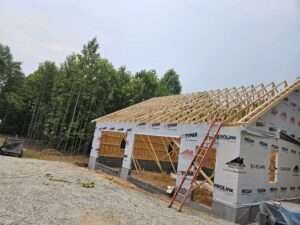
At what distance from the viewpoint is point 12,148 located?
1398cm

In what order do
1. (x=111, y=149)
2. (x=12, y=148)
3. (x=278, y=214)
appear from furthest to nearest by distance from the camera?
(x=111, y=149), (x=12, y=148), (x=278, y=214)

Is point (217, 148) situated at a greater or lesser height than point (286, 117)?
lesser

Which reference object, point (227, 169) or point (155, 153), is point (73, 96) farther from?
point (227, 169)

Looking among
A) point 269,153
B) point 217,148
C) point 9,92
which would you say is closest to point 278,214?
point 217,148

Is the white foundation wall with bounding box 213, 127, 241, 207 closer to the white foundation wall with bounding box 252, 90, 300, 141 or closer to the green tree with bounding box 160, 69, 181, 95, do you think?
the white foundation wall with bounding box 252, 90, 300, 141

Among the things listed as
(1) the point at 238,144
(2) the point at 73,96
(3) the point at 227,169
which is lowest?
(3) the point at 227,169

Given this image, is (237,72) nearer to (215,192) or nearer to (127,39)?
→ (127,39)

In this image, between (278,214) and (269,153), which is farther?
(269,153)

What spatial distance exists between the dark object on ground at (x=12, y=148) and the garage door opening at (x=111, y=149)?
4811 millimetres

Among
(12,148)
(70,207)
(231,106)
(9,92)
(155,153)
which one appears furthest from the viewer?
(9,92)

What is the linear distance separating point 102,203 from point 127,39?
1336cm

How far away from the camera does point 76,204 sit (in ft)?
18.4

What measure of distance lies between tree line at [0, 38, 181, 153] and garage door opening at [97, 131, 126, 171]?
5.62 metres

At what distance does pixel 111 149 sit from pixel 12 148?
5932 mm
